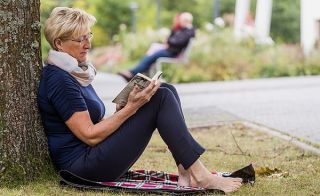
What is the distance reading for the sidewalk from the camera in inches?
324

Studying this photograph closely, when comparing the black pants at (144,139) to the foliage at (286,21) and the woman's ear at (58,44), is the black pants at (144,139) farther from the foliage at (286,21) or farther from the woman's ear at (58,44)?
the foliage at (286,21)

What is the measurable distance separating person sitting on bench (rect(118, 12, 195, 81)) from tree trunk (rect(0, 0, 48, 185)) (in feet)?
32.1

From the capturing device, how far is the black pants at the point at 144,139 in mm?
4371

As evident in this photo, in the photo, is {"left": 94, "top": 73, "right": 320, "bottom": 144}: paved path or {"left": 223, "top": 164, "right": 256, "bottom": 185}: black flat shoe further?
{"left": 94, "top": 73, "right": 320, "bottom": 144}: paved path

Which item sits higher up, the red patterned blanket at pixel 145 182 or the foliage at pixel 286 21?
the red patterned blanket at pixel 145 182

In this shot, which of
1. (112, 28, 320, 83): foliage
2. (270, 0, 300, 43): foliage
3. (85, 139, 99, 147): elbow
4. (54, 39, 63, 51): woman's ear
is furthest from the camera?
(270, 0, 300, 43): foliage

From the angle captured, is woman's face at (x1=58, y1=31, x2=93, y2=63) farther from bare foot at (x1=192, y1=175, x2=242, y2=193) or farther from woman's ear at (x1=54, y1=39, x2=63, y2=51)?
bare foot at (x1=192, y1=175, x2=242, y2=193)

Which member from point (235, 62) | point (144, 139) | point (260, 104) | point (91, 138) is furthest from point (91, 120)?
point (235, 62)

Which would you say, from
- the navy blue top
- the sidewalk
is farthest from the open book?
the sidewalk

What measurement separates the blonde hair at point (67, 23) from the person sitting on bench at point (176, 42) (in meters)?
9.87

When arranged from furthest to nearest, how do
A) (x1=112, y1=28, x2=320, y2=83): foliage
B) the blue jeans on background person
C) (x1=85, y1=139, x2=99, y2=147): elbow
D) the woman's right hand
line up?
(x1=112, y1=28, x2=320, y2=83): foliage < the blue jeans on background person < (x1=85, y1=139, x2=99, y2=147): elbow < the woman's right hand

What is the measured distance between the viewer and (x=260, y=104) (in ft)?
34.3

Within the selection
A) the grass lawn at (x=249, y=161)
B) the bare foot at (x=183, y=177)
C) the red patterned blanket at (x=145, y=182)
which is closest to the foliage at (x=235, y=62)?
the grass lawn at (x=249, y=161)

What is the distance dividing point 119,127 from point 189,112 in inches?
209
